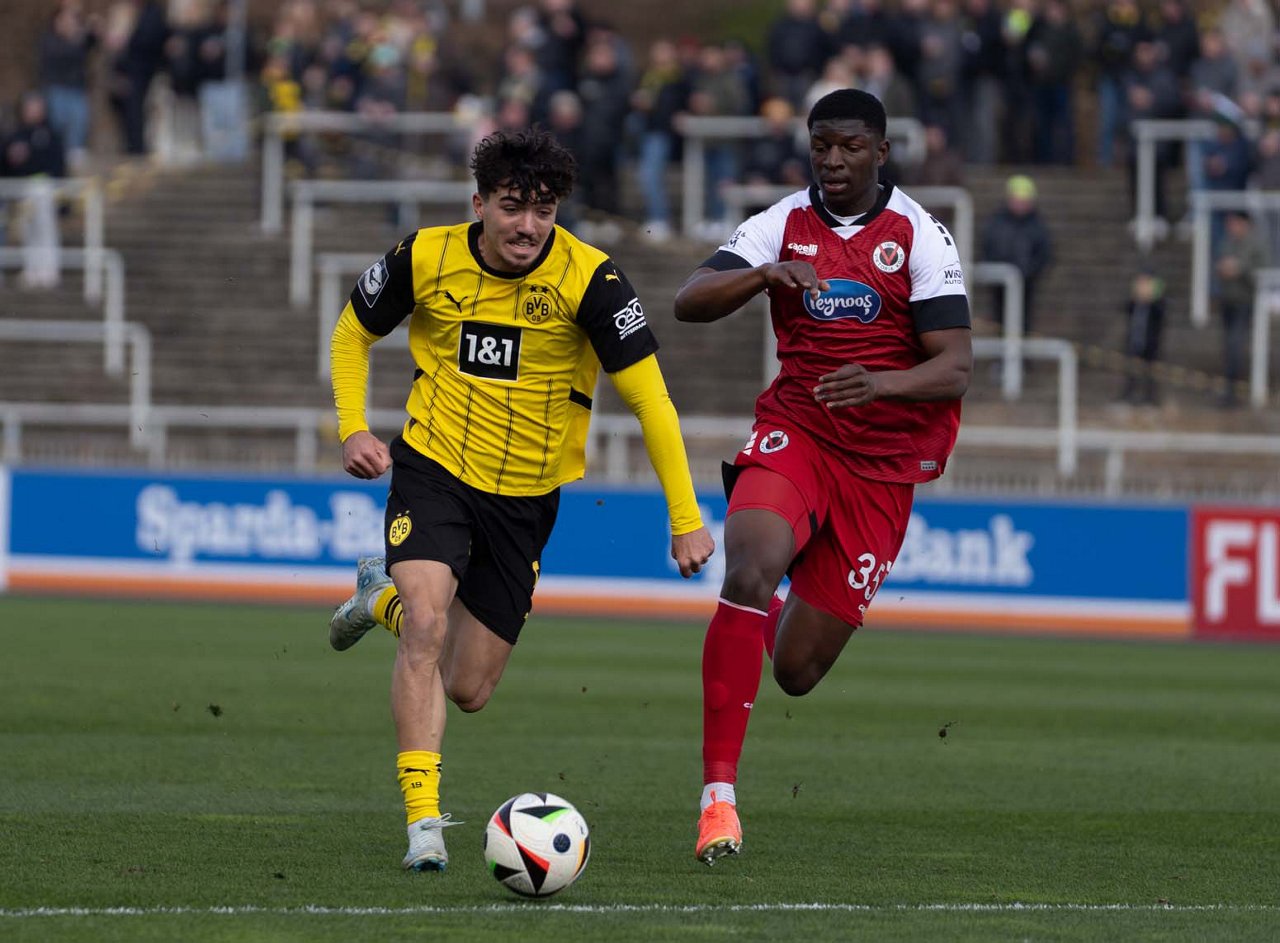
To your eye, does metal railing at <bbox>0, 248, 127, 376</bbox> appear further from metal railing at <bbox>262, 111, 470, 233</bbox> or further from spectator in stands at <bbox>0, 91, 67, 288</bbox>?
metal railing at <bbox>262, 111, 470, 233</bbox>

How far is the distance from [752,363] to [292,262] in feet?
17.2

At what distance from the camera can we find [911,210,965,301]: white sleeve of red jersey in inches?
330

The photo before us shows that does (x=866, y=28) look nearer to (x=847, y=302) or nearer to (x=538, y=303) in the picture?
(x=847, y=302)

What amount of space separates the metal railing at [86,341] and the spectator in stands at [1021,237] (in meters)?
8.14

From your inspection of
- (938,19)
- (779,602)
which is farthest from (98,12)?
(779,602)

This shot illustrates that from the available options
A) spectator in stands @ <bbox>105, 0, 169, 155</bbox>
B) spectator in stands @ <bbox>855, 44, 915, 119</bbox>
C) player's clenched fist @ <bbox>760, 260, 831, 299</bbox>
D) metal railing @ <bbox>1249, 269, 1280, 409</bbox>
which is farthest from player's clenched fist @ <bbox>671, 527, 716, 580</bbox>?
spectator in stands @ <bbox>105, 0, 169, 155</bbox>

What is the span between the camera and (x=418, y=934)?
6.29 meters

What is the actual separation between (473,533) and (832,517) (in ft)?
4.29

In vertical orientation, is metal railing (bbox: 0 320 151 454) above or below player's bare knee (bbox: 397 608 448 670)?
above

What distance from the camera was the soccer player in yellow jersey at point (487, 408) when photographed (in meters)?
7.75

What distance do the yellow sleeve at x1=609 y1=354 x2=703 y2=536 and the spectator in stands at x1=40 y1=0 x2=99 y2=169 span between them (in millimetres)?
21477

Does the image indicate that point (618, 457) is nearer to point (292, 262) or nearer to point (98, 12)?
point (292, 262)

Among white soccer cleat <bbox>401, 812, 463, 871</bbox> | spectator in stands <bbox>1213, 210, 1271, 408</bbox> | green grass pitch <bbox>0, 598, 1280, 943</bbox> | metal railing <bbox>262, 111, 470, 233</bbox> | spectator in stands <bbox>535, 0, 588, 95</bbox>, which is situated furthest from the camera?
metal railing <bbox>262, 111, 470, 233</bbox>

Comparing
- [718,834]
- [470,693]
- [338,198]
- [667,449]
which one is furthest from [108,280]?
[718,834]
